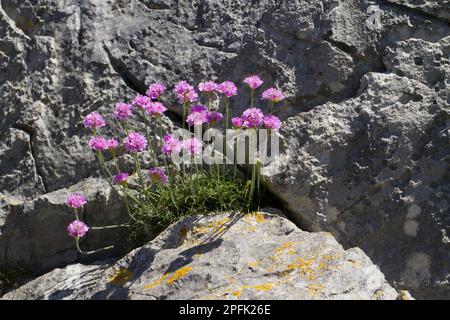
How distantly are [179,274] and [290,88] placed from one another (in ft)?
5.91

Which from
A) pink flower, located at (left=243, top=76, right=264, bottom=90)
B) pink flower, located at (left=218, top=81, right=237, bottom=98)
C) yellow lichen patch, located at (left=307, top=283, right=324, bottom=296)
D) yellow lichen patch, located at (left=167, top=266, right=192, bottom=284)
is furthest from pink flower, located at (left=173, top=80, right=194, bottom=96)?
yellow lichen patch, located at (left=307, top=283, right=324, bottom=296)

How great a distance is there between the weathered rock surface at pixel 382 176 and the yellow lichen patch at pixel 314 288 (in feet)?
3.17

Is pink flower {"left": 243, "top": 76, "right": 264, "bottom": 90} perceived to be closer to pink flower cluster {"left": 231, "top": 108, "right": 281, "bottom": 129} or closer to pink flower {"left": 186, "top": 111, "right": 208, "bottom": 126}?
pink flower cluster {"left": 231, "top": 108, "right": 281, "bottom": 129}

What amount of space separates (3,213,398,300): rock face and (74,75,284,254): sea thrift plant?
20 centimetres

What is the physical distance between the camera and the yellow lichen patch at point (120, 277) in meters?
5.04

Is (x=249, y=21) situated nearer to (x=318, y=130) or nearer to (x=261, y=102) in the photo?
(x=261, y=102)

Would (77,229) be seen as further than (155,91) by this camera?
No

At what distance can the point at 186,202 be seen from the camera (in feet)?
18.1

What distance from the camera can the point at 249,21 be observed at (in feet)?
19.6

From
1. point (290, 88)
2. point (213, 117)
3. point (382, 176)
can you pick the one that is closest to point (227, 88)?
point (213, 117)

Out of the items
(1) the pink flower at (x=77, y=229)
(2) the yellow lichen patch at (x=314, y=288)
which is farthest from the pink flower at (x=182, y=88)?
(2) the yellow lichen patch at (x=314, y=288)

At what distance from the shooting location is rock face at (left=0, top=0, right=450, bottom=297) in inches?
213

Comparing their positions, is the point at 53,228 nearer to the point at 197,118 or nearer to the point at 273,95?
the point at 197,118

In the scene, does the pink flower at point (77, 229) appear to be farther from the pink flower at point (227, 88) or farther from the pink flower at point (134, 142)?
the pink flower at point (227, 88)
